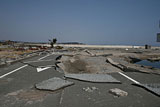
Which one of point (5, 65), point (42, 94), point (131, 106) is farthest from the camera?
point (5, 65)

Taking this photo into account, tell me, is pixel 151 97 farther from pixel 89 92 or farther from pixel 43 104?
pixel 43 104

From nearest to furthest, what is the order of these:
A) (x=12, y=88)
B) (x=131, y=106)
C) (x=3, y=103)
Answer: (x=131, y=106) → (x=3, y=103) → (x=12, y=88)

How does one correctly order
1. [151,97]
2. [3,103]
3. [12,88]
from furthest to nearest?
[12,88] < [151,97] < [3,103]

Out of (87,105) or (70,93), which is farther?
(70,93)

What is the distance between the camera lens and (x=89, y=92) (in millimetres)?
4395

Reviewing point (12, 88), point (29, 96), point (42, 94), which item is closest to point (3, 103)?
point (29, 96)

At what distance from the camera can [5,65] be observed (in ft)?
32.8

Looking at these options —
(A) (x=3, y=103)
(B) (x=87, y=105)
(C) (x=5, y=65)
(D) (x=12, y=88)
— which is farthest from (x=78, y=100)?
(C) (x=5, y=65)

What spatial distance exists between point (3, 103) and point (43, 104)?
1.34 metres

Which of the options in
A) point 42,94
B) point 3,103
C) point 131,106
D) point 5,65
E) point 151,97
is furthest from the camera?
point 5,65

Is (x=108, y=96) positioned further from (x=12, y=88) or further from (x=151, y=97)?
(x=12, y=88)

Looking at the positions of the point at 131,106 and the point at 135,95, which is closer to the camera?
the point at 131,106

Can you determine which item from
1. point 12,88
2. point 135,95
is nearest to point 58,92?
point 12,88

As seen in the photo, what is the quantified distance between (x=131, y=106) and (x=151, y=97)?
111 cm
